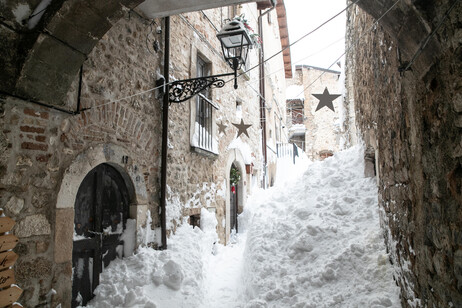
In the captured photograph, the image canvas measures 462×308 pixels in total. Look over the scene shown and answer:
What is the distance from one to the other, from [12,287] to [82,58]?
1940 millimetres

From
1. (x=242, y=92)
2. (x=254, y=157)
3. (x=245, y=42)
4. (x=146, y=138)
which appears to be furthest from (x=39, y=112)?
(x=254, y=157)

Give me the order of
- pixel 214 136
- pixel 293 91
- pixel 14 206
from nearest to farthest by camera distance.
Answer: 1. pixel 14 206
2. pixel 214 136
3. pixel 293 91

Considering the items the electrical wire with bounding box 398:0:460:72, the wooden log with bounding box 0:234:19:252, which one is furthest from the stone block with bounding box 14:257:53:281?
the electrical wire with bounding box 398:0:460:72

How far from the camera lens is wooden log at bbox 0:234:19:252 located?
7.34 feet

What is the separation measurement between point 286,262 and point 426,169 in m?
2.88

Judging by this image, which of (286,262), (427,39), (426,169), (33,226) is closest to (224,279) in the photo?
(286,262)

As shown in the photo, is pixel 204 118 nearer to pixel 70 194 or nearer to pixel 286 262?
pixel 286 262

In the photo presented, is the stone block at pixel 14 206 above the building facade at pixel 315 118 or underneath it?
underneath

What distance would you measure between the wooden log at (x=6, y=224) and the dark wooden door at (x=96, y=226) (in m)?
0.91

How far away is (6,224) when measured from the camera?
2.29 m

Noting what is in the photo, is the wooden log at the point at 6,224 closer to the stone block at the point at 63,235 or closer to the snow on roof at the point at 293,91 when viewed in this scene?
the stone block at the point at 63,235

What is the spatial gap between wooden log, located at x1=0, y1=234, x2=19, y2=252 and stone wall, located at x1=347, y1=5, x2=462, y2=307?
116 inches

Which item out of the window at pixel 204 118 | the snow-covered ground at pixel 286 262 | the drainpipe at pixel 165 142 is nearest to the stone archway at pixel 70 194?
the snow-covered ground at pixel 286 262

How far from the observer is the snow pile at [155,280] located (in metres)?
3.38
